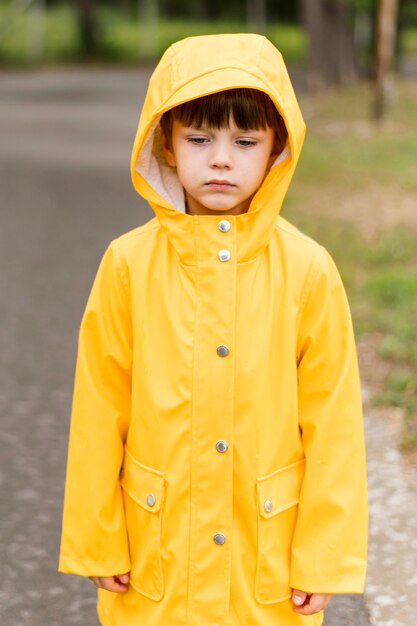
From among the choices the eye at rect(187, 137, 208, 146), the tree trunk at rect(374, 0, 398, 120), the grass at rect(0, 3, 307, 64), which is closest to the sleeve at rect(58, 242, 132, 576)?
the eye at rect(187, 137, 208, 146)

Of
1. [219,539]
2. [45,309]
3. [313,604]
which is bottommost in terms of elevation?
[45,309]

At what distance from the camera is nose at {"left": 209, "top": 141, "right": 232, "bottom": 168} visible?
2383 millimetres

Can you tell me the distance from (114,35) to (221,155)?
1311 inches

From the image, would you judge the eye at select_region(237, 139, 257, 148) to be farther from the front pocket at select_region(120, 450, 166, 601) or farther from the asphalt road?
the asphalt road

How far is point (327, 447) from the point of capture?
8.06 ft

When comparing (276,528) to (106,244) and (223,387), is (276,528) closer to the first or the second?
(223,387)

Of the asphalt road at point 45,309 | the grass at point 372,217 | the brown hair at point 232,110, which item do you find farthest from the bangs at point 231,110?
the grass at point 372,217

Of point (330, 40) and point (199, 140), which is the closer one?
point (199, 140)

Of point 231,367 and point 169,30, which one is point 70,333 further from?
point 169,30

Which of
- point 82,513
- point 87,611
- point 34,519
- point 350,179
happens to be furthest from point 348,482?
point 350,179

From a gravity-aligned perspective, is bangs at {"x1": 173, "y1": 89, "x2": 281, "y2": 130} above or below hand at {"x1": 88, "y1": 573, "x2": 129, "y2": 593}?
above

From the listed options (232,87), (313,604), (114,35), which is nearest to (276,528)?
(313,604)

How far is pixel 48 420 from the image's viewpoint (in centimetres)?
478

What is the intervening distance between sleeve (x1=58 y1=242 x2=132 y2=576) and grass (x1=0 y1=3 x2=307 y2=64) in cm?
2651
